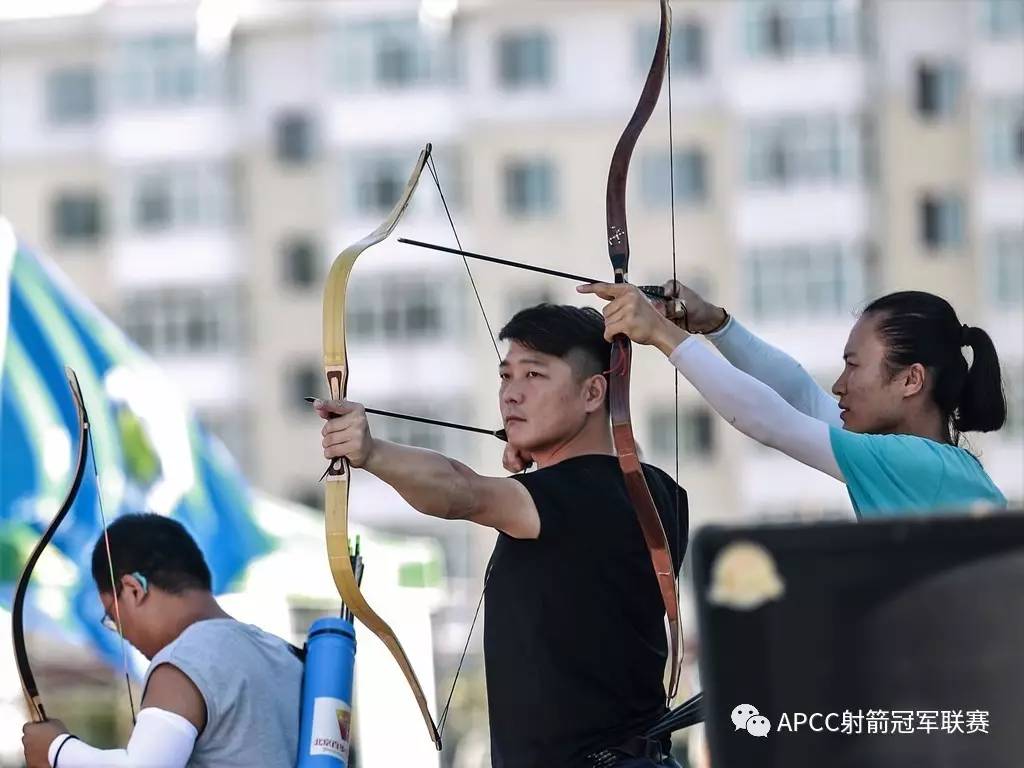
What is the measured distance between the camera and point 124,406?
8211mm

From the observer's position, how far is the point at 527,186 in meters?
27.5

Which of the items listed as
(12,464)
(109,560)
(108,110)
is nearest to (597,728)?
(109,560)

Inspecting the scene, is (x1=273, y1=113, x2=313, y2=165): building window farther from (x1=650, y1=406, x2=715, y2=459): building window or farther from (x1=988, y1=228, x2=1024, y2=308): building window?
(x1=988, y1=228, x2=1024, y2=308): building window

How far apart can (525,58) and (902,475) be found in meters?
25.2

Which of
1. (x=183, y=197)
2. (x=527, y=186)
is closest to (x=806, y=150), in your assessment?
(x=527, y=186)

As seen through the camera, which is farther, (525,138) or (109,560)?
(525,138)

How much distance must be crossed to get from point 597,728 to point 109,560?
1099 mm

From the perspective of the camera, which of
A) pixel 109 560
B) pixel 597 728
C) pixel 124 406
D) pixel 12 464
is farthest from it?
pixel 124 406

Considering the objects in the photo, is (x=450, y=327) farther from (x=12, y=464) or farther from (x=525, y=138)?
(x=12, y=464)

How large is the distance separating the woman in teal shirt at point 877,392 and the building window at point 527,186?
23931mm

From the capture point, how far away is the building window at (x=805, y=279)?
2630cm

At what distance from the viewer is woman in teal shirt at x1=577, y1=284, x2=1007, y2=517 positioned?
2867 mm

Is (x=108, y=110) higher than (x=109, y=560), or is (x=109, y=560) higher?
(x=108, y=110)

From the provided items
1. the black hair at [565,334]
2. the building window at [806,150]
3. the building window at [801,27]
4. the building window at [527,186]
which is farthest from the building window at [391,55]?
the black hair at [565,334]
